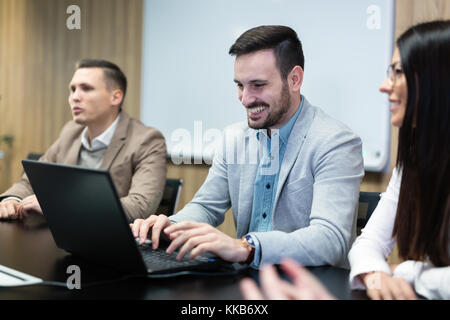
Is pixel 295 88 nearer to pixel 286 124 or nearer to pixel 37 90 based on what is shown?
pixel 286 124

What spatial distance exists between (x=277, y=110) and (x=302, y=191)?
34cm

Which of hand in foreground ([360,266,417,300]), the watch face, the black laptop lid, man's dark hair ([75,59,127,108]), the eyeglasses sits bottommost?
hand in foreground ([360,266,417,300])

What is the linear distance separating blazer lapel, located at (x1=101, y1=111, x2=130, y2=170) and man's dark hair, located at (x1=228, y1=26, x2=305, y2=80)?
96 cm

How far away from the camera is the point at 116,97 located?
2.72 meters

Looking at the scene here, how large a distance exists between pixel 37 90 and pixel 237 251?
450 centimetres

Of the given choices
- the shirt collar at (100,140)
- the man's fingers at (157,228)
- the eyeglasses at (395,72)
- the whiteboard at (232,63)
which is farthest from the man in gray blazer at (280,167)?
the whiteboard at (232,63)

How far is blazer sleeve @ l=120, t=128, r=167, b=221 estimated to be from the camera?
219 centimetres

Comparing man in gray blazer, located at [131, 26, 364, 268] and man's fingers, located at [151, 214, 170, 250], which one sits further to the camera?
man in gray blazer, located at [131, 26, 364, 268]

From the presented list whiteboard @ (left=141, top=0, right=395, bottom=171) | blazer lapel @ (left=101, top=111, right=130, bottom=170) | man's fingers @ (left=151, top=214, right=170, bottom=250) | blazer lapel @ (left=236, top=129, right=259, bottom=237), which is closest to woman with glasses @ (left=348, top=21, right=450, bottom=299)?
man's fingers @ (left=151, top=214, right=170, bottom=250)

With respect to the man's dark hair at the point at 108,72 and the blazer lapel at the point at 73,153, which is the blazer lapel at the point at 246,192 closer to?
the blazer lapel at the point at 73,153

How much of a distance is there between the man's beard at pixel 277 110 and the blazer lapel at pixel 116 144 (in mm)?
973

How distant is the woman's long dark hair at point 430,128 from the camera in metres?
0.98

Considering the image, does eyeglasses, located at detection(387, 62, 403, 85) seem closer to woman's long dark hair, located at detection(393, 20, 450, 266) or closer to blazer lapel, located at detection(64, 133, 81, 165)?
woman's long dark hair, located at detection(393, 20, 450, 266)

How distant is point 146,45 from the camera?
159 inches
